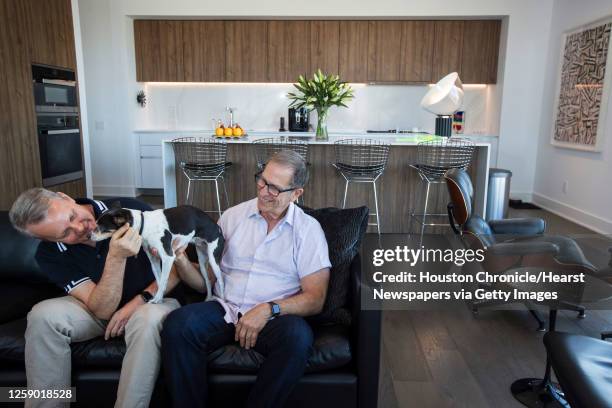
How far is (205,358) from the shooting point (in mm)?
1661

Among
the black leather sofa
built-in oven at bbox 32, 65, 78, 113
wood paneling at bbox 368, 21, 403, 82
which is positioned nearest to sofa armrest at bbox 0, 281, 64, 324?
the black leather sofa

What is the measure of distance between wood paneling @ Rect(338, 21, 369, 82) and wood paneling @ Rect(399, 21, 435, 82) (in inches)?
19.5

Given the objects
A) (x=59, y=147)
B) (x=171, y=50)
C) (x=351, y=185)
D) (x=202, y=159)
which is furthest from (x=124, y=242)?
(x=171, y=50)

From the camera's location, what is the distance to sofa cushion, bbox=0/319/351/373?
1686 mm

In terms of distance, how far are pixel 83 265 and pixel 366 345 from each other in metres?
1.08

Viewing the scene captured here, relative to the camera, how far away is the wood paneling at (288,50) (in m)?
6.25

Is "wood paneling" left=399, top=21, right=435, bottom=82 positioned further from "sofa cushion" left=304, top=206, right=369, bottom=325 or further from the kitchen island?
"sofa cushion" left=304, top=206, right=369, bottom=325

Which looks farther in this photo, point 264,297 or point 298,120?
point 298,120

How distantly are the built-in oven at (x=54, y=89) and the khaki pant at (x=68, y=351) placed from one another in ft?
10.9

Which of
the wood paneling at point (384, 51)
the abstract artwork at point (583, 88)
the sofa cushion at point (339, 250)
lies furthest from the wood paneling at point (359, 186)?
the sofa cushion at point (339, 250)

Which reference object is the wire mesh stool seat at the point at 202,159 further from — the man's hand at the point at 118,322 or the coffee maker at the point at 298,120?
the man's hand at the point at 118,322

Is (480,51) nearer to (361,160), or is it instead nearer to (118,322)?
(361,160)

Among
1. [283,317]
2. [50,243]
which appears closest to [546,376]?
[283,317]

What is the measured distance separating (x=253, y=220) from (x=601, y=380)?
1.26 m
